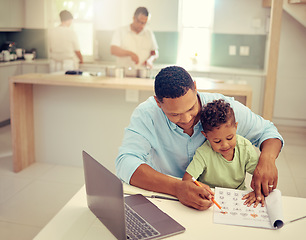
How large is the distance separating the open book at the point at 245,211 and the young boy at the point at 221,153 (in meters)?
0.19

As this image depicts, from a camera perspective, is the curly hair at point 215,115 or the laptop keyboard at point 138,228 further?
the curly hair at point 215,115

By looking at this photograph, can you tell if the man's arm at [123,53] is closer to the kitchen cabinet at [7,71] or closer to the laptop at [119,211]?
the kitchen cabinet at [7,71]

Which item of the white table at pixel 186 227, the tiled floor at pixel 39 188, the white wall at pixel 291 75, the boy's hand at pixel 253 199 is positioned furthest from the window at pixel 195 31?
the white table at pixel 186 227

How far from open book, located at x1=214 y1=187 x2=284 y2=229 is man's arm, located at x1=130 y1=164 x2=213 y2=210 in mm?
66

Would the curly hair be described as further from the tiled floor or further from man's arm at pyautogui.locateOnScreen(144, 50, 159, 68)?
man's arm at pyautogui.locateOnScreen(144, 50, 159, 68)

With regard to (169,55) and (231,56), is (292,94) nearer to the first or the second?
(231,56)

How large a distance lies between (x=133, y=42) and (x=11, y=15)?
2110mm

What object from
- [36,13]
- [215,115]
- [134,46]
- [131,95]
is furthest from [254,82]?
[215,115]

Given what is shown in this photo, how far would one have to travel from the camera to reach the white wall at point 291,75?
17.4 ft

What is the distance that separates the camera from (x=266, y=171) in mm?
1484

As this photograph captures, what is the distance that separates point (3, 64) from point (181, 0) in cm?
271

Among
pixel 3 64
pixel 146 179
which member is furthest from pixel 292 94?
pixel 146 179

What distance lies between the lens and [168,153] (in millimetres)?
1740

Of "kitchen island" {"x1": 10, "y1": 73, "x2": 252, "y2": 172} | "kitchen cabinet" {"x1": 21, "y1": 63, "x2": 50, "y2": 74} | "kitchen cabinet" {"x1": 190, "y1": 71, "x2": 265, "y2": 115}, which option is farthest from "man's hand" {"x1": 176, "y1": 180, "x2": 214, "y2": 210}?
"kitchen cabinet" {"x1": 21, "y1": 63, "x2": 50, "y2": 74}
